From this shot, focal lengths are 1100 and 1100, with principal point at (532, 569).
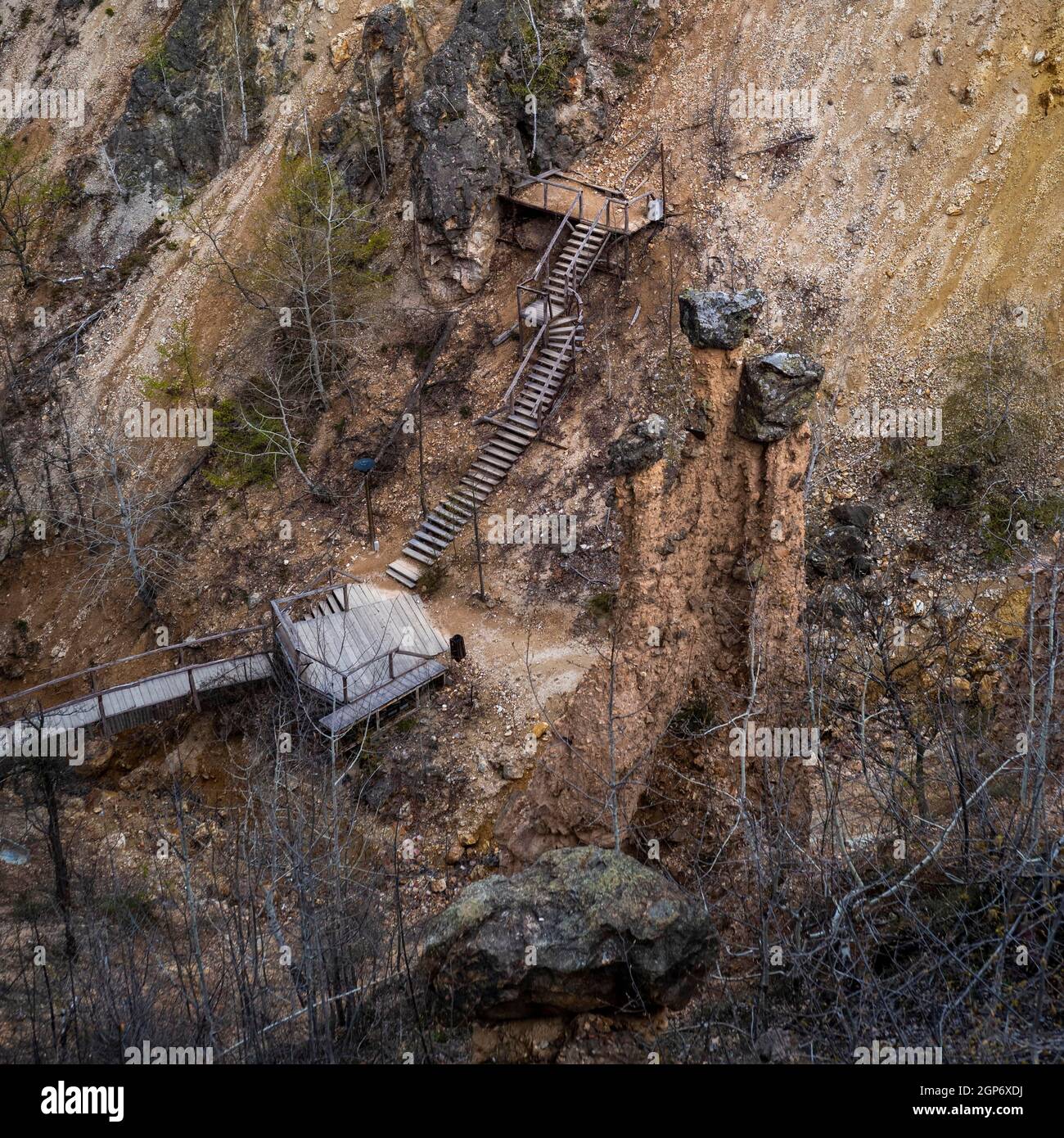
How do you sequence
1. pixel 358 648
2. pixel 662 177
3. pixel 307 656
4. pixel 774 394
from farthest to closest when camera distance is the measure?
pixel 662 177 < pixel 358 648 < pixel 307 656 < pixel 774 394

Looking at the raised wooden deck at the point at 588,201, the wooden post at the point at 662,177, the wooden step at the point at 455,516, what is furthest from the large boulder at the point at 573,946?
the wooden post at the point at 662,177

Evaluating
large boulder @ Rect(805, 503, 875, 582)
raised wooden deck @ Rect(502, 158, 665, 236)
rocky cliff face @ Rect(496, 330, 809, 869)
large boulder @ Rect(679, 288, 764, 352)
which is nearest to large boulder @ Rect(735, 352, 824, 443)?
rocky cliff face @ Rect(496, 330, 809, 869)

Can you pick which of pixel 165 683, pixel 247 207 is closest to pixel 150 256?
pixel 247 207

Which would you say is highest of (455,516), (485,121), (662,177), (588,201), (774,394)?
(485,121)

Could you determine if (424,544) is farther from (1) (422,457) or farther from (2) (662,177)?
(2) (662,177)

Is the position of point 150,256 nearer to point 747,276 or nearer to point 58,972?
point 747,276

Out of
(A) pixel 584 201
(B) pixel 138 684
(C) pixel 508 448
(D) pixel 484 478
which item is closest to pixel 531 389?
(C) pixel 508 448

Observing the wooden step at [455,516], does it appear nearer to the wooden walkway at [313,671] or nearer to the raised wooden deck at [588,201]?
the wooden walkway at [313,671]

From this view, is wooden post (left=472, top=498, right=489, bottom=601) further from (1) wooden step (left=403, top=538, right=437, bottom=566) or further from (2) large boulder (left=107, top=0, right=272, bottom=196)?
(2) large boulder (left=107, top=0, right=272, bottom=196)
